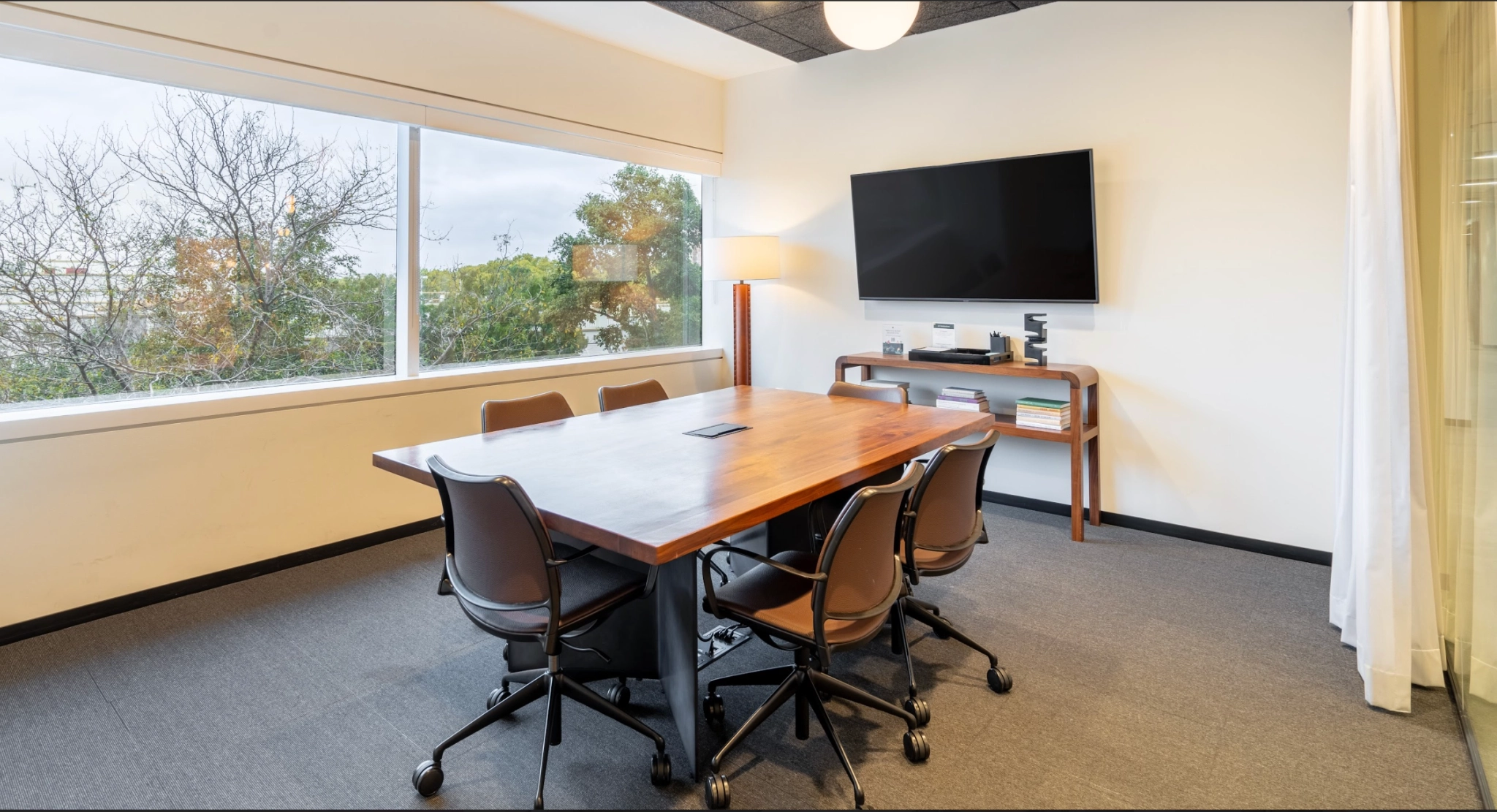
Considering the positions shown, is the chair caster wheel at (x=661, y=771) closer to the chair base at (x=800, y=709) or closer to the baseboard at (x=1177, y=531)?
the chair base at (x=800, y=709)

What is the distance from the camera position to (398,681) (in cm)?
257

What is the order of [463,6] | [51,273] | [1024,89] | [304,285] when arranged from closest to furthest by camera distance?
[463,6] → [51,273] → [304,285] → [1024,89]

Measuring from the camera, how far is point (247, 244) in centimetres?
344

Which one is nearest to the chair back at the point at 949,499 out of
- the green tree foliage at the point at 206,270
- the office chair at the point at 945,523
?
the office chair at the point at 945,523

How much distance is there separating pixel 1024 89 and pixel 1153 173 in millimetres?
823

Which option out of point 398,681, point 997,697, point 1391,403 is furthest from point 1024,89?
point 398,681

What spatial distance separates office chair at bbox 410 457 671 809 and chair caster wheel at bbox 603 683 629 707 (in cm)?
22

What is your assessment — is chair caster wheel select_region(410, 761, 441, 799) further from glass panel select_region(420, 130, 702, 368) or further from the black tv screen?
the black tv screen

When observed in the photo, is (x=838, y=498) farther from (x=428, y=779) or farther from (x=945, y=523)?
(x=428, y=779)

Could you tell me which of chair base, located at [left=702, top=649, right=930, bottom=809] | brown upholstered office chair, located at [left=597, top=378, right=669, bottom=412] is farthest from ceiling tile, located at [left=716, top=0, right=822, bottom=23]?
chair base, located at [left=702, top=649, right=930, bottom=809]

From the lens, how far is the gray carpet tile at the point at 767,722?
2.02 m

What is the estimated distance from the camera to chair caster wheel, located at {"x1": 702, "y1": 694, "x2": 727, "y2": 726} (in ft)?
7.63

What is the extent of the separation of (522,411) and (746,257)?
2.28 metres

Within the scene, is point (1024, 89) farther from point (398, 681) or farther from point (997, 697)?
point (398, 681)
